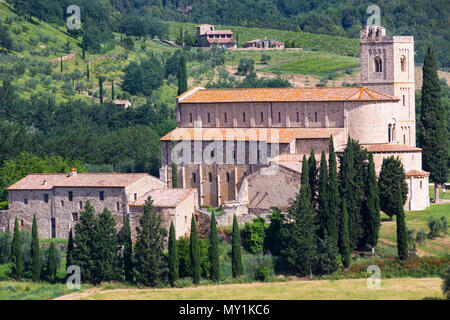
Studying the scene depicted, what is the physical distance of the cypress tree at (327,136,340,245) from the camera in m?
58.9

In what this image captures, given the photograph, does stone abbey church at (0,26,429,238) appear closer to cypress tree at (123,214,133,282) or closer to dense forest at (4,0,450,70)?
cypress tree at (123,214,133,282)

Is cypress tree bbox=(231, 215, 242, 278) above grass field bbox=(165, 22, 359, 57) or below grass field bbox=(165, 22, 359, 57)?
below

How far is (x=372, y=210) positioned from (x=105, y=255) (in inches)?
612

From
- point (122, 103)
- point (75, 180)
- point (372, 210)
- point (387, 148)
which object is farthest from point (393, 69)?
point (122, 103)

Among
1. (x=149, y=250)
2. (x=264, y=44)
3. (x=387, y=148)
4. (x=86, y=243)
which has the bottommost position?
(x=149, y=250)

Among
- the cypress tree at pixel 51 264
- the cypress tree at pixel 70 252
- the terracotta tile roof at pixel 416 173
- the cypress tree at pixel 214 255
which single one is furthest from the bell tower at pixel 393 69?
the cypress tree at pixel 51 264

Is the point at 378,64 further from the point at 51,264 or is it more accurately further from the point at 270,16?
the point at 270,16

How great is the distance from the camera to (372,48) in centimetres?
7312

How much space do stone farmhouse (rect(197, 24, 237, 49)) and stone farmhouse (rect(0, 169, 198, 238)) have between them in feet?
267

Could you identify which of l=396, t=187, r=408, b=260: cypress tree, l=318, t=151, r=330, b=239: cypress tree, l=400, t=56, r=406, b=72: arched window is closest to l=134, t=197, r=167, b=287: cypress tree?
l=318, t=151, r=330, b=239: cypress tree

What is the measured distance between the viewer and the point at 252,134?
71.3 m

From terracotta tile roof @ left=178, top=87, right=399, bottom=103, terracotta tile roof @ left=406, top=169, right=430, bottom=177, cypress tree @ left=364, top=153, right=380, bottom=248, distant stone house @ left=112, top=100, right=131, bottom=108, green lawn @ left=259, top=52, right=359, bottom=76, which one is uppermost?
green lawn @ left=259, top=52, right=359, bottom=76

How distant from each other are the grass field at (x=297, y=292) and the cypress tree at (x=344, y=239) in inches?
A: 88.1

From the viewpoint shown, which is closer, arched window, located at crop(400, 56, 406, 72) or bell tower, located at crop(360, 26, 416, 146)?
bell tower, located at crop(360, 26, 416, 146)
